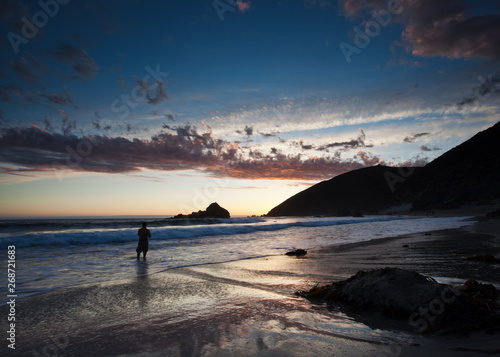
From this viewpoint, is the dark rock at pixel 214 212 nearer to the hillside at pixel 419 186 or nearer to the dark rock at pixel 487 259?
the hillside at pixel 419 186

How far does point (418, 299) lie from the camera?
12.3 feet

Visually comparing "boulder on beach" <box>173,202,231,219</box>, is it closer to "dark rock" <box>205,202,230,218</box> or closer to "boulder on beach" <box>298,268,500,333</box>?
"dark rock" <box>205,202,230,218</box>

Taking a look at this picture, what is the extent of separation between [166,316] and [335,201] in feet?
393

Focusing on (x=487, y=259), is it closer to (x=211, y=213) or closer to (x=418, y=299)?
(x=418, y=299)

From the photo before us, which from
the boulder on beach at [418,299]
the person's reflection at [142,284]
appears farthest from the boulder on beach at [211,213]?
the boulder on beach at [418,299]

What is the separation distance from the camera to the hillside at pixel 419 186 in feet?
208

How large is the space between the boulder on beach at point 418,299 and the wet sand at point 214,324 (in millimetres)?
216

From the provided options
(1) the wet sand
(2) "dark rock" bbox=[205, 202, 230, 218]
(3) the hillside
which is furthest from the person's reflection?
(3) the hillside

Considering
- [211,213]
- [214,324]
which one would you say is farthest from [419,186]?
[214,324]

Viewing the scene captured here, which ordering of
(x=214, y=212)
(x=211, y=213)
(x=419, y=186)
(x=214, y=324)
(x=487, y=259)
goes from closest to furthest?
1. (x=214, y=324)
2. (x=487, y=259)
3. (x=211, y=213)
4. (x=214, y=212)
5. (x=419, y=186)

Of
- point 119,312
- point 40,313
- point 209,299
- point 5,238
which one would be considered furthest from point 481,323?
point 5,238

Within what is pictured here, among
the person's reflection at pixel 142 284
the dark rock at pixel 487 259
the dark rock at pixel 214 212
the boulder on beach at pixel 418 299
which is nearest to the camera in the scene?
the boulder on beach at pixel 418 299

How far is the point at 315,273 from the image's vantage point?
7.27 m

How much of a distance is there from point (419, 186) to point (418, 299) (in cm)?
9739
